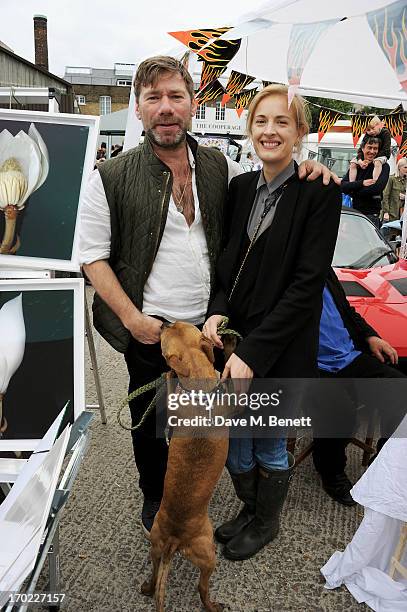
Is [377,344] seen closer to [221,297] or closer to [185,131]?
[221,297]

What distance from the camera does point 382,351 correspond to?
2.61 m

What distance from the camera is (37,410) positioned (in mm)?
2125

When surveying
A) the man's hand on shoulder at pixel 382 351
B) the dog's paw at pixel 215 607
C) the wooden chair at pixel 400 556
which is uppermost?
the man's hand on shoulder at pixel 382 351

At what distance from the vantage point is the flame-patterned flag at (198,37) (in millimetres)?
4398

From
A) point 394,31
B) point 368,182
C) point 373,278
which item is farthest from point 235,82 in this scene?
point 373,278

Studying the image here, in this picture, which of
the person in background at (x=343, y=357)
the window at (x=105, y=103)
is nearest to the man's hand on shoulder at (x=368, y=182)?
the person in background at (x=343, y=357)

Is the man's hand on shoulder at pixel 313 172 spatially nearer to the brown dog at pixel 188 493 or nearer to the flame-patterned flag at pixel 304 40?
the brown dog at pixel 188 493

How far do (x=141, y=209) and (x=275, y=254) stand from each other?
583 mm

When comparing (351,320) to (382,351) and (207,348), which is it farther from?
(207,348)

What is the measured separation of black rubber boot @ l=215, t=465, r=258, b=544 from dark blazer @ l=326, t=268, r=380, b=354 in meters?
0.93

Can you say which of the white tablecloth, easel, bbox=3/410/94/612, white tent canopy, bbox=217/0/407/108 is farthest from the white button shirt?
white tent canopy, bbox=217/0/407/108

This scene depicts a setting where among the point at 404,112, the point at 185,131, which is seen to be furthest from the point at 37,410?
the point at 404,112

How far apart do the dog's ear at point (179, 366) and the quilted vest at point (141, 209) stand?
0.43m

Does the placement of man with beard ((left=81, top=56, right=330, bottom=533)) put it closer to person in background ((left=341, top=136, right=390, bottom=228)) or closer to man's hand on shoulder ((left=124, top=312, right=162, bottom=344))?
man's hand on shoulder ((left=124, top=312, right=162, bottom=344))
